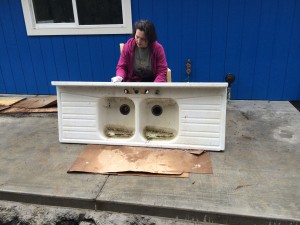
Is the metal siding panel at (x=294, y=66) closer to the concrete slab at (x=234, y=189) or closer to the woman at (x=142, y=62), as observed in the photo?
the concrete slab at (x=234, y=189)

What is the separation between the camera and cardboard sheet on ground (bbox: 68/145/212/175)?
7.72 feet

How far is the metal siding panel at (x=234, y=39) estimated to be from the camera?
12.4ft

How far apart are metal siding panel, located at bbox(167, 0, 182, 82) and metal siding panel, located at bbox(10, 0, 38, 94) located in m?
2.54

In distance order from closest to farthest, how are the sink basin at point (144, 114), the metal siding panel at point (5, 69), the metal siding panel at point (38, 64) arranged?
the sink basin at point (144, 114), the metal siding panel at point (38, 64), the metal siding panel at point (5, 69)

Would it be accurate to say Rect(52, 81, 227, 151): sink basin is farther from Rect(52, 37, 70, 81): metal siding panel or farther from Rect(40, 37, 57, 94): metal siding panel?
Rect(40, 37, 57, 94): metal siding panel

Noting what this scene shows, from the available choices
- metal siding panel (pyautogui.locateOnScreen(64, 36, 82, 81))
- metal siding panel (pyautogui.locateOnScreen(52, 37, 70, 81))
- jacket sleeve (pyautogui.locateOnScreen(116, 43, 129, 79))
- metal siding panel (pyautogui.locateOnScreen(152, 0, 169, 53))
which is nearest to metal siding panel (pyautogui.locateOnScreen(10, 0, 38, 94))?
metal siding panel (pyautogui.locateOnScreen(52, 37, 70, 81))

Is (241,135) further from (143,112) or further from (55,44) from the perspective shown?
(55,44)

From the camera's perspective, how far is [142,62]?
3029mm

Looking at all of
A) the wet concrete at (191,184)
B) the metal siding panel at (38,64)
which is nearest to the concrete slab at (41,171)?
the wet concrete at (191,184)

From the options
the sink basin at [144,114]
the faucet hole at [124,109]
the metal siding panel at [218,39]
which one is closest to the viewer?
the sink basin at [144,114]

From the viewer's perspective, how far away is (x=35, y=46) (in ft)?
14.9

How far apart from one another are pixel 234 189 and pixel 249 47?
2.61 meters

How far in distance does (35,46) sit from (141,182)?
11.6 feet

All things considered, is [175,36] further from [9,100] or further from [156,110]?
[9,100]
